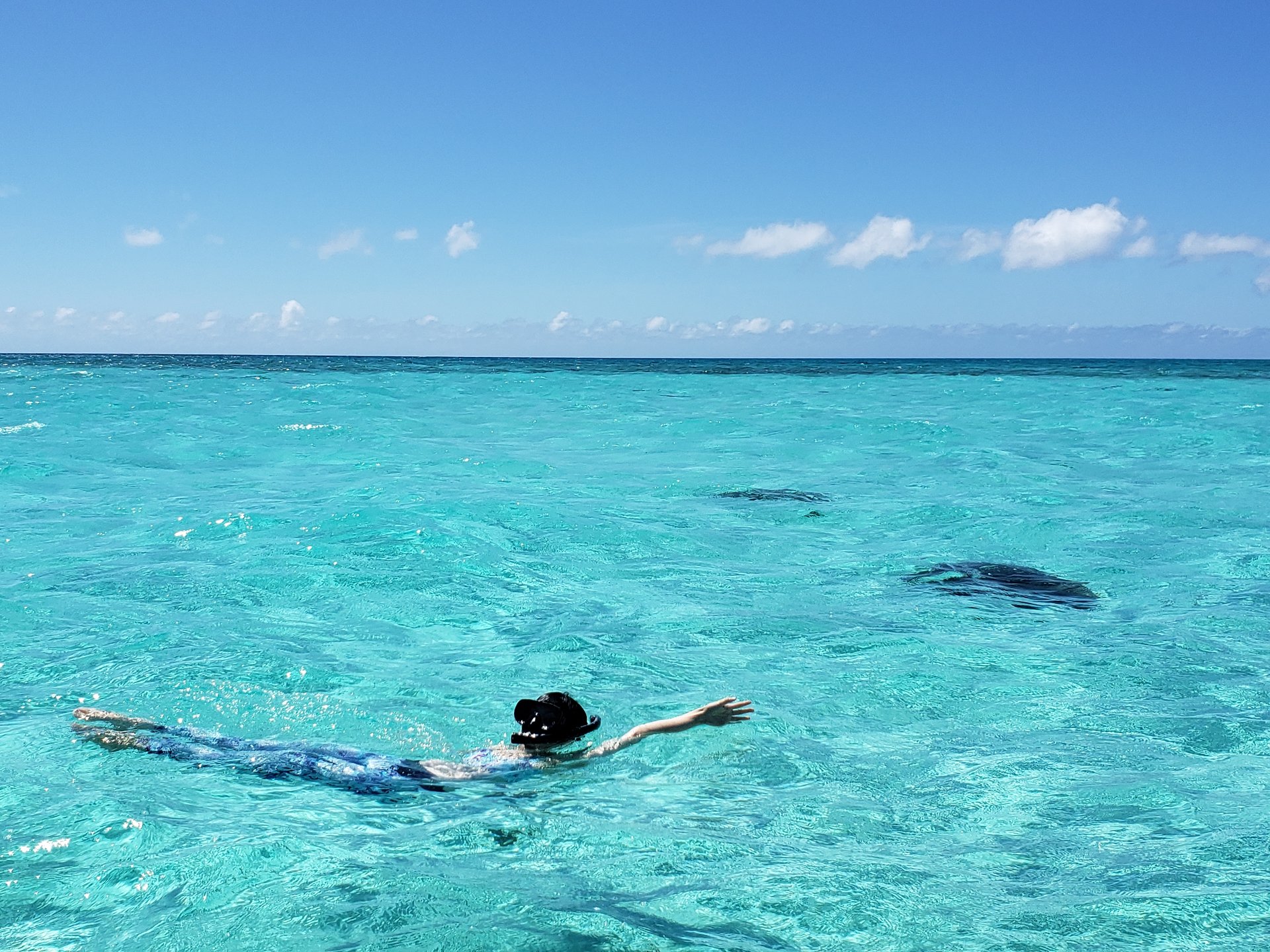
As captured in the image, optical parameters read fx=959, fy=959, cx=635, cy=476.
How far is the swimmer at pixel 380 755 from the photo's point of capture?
5008mm

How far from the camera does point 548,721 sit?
5.12m

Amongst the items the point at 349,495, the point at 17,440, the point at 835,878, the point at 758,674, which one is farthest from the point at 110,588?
the point at 17,440

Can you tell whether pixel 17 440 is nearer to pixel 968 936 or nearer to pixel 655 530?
pixel 655 530

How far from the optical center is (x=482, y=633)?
8.05 m

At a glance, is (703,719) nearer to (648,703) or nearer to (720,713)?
(720,713)

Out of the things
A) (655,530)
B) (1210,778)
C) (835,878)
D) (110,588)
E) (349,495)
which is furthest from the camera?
(349,495)

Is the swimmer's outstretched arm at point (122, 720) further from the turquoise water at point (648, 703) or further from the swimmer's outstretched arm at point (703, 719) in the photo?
the swimmer's outstretched arm at point (703, 719)

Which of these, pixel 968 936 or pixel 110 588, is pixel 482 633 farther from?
pixel 968 936

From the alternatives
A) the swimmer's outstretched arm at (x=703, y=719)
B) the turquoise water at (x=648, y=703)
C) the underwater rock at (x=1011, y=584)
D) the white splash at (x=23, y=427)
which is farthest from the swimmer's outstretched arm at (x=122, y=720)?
the white splash at (x=23, y=427)

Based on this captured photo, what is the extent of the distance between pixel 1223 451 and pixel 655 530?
14772 millimetres

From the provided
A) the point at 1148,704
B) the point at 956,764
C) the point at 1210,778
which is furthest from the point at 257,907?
the point at 1148,704

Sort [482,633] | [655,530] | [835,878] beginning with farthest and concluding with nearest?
[655,530] < [482,633] < [835,878]

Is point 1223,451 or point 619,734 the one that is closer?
point 619,734

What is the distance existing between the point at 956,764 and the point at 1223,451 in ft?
59.8
